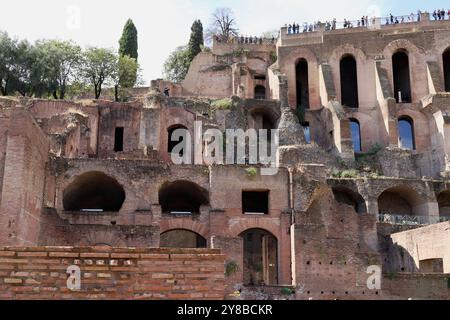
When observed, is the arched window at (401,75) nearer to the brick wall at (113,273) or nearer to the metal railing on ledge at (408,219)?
the metal railing on ledge at (408,219)

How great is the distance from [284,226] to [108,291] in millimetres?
19724

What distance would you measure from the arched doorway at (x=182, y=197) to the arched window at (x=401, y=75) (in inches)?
795

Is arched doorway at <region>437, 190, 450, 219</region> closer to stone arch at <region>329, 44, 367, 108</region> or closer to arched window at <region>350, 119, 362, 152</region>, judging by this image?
arched window at <region>350, 119, 362, 152</region>

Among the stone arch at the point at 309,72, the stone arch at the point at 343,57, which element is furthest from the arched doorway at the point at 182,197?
the stone arch at the point at 343,57

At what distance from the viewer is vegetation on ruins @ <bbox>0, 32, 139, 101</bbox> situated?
42.6 m

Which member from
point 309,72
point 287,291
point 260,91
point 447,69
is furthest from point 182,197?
point 447,69

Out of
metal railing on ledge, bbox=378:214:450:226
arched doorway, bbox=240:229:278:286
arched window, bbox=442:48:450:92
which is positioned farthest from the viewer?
arched window, bbox=442:48:450:92

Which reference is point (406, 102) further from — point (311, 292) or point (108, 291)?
point (108, 291)

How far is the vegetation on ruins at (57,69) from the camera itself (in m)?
42.6

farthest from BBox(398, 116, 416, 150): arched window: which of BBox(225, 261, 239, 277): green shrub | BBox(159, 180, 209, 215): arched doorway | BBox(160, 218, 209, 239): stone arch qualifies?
BBox(225, 261, 239, 277): green shrub

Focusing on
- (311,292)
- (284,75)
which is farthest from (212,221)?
(284,75)

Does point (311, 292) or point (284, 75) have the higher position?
point (284, 75)

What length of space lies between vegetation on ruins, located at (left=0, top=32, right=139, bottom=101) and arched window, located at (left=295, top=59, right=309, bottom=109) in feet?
42.2

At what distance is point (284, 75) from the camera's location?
1651 inches
